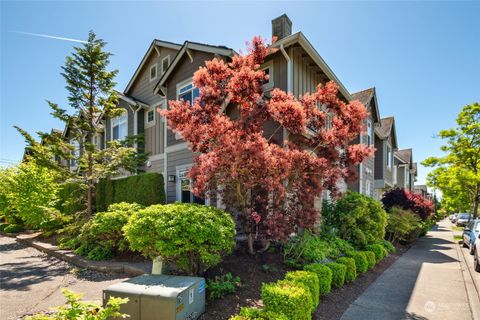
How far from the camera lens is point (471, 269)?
987cm

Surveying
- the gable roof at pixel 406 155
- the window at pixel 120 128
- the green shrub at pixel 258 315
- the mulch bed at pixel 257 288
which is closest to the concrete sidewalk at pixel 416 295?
the mulch bed at pixel 257 288

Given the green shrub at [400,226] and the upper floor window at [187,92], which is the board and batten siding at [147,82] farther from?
the green shrub at [400,226]

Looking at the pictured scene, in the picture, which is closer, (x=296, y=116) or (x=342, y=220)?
(x=296, y=116)

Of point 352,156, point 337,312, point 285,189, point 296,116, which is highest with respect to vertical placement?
point 296,116

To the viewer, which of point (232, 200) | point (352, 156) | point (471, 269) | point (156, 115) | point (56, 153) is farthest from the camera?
point (156, 115)

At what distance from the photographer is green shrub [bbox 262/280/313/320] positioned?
14.1 ft

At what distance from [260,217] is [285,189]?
106 centimetres

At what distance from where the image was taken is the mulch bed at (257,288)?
197 inches

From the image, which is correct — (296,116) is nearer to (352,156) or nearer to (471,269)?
(352,156)

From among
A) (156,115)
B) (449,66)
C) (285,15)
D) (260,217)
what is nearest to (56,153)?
(156,115)

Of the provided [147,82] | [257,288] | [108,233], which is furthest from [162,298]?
[147,82]

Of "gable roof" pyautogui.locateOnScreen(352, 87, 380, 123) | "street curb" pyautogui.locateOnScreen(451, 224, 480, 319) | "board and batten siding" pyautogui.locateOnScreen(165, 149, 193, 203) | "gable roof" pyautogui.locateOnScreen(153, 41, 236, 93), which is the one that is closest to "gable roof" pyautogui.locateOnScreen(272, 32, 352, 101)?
"gable roof" pyautogui.locateOnScreen(153, 41, 236, 93)

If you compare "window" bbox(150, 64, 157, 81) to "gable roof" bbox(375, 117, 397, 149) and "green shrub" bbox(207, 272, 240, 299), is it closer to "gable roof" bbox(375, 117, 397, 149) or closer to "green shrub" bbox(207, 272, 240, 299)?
"green shrub" bbox(207, 272, 240, 299)

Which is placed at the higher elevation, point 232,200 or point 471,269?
point 232,200
